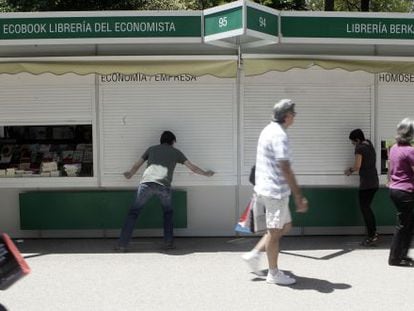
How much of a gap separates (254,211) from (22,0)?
13642mm

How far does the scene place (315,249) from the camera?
755cm

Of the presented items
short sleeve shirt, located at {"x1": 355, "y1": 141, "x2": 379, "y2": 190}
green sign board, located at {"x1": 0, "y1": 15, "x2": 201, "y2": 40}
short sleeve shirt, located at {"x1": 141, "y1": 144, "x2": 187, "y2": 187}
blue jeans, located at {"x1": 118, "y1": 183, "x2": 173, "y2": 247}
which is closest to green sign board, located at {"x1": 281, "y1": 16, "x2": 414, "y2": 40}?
green sign board, located at {"x1": 0, "y1": 15, "x2": 201, "y2": 40}

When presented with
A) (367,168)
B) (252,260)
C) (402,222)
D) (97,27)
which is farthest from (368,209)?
(97,27)

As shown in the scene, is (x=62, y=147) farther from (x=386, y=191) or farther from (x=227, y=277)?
(x=386, y=191)

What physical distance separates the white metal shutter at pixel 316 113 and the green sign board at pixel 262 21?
861 millimetres

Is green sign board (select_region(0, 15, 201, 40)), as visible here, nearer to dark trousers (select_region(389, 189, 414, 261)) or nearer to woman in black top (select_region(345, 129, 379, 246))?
woman in black top (select_region(345, 129, 379, 246))

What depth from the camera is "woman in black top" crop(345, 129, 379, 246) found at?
300 inches

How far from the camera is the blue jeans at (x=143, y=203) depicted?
7.36 meters

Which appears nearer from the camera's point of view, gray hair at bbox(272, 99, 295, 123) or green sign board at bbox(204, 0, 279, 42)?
gray hair at bbox(272, 99, 295, 123)

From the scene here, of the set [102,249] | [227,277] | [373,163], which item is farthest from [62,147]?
[373,163]

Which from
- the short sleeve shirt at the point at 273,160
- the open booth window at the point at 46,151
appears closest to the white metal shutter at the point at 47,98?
the open booth window at the point at 46,151

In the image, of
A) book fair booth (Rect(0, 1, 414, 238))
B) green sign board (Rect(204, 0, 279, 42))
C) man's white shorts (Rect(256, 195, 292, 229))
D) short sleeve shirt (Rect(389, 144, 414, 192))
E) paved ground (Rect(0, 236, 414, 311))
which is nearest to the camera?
paved ground (Rect(0, 236, 414, 311))

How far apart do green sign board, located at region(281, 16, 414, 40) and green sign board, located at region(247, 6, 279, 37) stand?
145 mm

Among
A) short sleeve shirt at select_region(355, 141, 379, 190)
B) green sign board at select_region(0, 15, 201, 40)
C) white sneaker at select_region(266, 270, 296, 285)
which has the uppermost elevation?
green sign board at select_region(0, 15, 201, 40)
